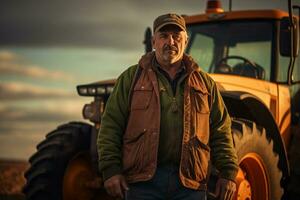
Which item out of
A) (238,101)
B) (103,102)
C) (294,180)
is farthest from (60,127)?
(294,180)

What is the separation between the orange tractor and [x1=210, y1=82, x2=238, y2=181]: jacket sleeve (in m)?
0.80

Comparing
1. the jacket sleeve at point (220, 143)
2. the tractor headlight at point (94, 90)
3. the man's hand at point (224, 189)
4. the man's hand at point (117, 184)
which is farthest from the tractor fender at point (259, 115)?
the man's hand at point (117, 184)

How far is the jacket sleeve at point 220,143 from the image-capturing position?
11.2 feet

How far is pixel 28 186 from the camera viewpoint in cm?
545

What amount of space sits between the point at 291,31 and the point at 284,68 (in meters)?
0.66

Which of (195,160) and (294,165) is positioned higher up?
(195,160)

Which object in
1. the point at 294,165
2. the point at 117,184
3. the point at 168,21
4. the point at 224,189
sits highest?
the point at 168,21

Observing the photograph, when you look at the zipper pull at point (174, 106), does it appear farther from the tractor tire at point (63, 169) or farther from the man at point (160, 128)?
the tractor tire at point (63, 169)

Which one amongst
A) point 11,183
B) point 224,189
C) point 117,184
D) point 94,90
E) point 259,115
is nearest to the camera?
point 117,184

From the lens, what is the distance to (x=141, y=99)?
3193 millimetres

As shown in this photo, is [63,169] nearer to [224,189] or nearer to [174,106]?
[224,189]

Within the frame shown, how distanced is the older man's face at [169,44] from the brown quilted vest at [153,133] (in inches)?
4.0

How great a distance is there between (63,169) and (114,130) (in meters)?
2.36

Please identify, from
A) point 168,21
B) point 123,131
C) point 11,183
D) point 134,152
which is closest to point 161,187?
point 134,152
